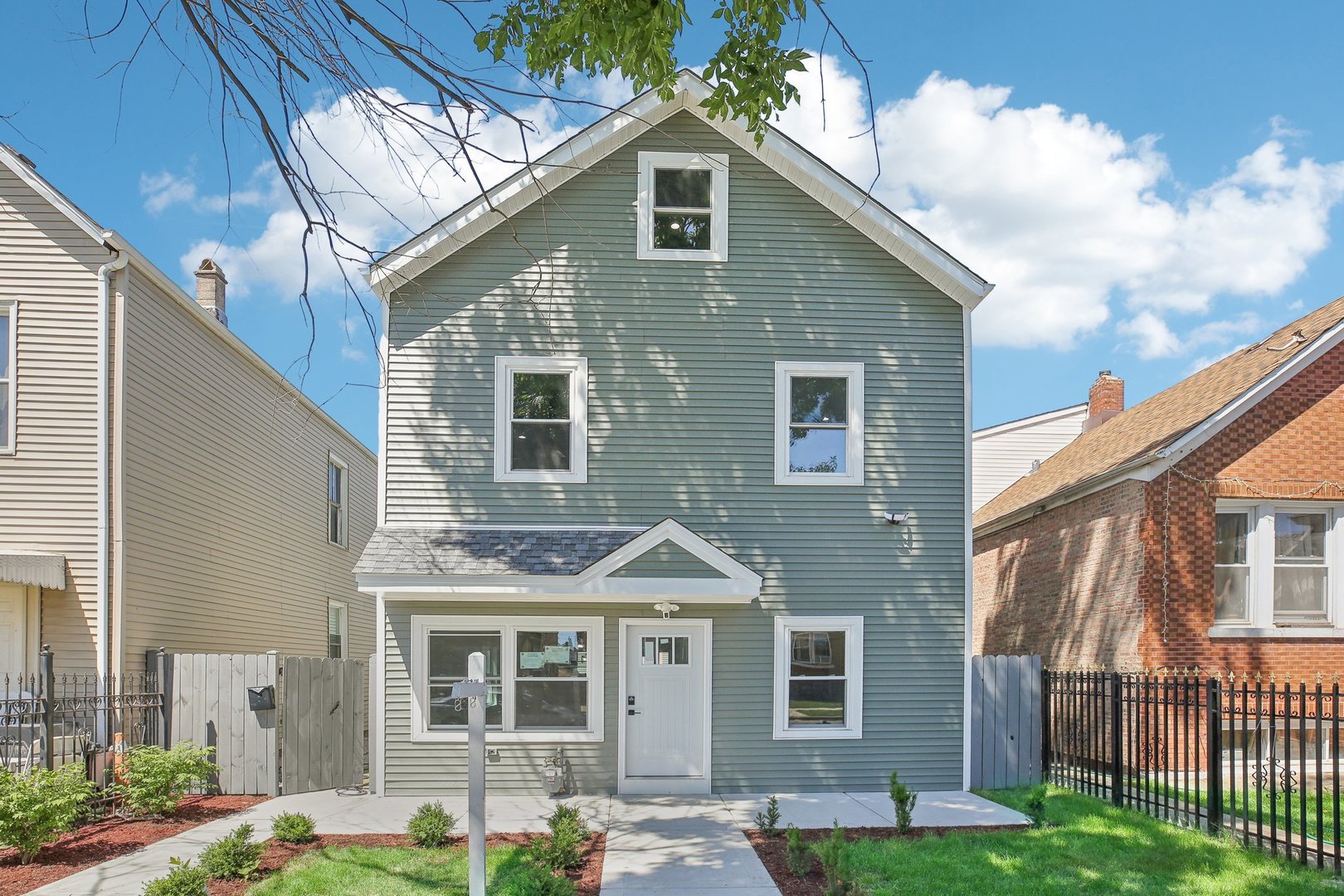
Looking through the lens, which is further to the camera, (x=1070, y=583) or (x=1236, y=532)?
(x=1070, y=583)

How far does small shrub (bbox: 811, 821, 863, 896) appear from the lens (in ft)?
25.8

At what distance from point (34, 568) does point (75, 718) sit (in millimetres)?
1896

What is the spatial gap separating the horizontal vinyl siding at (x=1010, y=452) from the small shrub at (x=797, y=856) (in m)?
18.3

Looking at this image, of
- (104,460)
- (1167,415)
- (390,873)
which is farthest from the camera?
(1167,415)

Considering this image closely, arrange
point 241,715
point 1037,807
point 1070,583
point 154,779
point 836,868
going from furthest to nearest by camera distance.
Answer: point 1070,583, point 241,715, point 154,779, point 1037,807, point 836,868

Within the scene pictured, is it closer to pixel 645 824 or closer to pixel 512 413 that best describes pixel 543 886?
pixel 645 824

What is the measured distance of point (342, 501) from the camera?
22.9 m

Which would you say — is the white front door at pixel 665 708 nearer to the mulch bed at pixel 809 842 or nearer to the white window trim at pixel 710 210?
the mulch bed at pixel 809 842

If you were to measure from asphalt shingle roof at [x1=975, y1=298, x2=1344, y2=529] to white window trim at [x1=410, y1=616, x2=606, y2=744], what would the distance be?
25.9 ft

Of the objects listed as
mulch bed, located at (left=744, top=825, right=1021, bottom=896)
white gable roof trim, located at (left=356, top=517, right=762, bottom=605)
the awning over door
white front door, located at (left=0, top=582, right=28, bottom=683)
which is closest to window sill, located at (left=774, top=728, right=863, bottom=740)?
white gable roof trim, located at (left=356, top=517, right=762, bottom=605)

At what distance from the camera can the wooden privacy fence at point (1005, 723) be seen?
13.4 meters

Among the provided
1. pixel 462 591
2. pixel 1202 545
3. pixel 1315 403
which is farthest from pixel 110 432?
pixel 1315 403

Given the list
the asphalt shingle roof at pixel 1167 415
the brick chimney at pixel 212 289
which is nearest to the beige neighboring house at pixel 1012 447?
the asphalt shingle roof at pixel 1167 415

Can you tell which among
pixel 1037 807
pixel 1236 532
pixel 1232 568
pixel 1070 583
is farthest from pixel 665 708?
pixel 1236 532
